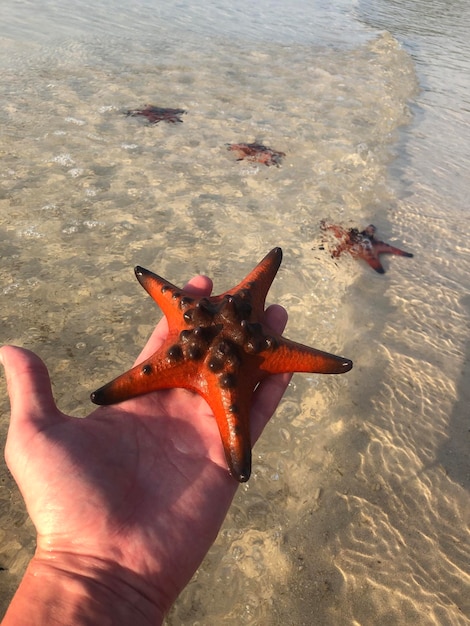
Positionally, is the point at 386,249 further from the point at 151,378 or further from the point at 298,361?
the point at 151,378

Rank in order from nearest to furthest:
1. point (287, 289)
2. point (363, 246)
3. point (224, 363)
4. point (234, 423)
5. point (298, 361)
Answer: point (234, 423) → point (224, 363) → point (298, 361) → point (287, 289) → point (363, 246)

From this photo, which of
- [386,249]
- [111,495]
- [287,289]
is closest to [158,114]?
[386,249]

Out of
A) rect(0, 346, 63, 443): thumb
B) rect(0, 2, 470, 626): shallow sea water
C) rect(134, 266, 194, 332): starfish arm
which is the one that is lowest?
rect(0, 2, 470, 626): shallow sea water

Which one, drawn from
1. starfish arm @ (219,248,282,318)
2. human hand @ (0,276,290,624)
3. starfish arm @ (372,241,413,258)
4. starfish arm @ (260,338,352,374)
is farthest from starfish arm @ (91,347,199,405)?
starfish arm @ (372,241,413,258)

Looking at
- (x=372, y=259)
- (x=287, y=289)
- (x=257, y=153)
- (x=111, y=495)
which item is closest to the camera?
(x=111, y=495)

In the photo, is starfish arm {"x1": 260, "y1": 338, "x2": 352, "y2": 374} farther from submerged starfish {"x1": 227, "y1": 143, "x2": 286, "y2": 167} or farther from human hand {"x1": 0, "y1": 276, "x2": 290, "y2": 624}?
submerged starfish {"x1": 227, "y1": 143, "x2": 286, "y2": 167}

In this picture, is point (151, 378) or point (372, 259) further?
point (372, 259)

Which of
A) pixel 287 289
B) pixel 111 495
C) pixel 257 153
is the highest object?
pixel 257 153
